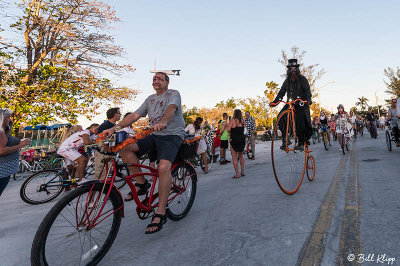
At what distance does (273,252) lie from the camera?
224 centimetres

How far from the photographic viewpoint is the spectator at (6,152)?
3.28m

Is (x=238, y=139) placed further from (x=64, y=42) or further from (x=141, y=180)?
(x=64, y=42)

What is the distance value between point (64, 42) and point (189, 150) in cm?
1274

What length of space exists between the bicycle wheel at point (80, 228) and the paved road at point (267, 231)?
0.63ft

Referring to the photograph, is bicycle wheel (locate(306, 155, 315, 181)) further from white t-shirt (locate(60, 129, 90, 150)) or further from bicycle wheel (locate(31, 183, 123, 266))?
white t-shirt (locate(60, 129, 90, 150))

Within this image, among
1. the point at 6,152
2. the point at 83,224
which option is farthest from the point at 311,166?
the point at 6,152

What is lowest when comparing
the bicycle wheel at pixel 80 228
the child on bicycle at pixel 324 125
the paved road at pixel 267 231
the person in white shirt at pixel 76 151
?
the paved road at pixel 267 231

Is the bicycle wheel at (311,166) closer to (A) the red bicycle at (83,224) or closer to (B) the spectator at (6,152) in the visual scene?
(A) the red bicycle at (83,224)

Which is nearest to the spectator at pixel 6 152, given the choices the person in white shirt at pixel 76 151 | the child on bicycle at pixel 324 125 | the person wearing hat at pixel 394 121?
the person in white shirt at pixel 76 151

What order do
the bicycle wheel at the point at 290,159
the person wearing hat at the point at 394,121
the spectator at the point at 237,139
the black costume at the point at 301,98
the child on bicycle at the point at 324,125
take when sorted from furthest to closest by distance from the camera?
the child on bicycle at the point at 324,125
the person wearing hat at the point at 394,121
the spectator at the point at 237,139
the black costume at the point at 301,98
the bicycle wheel at the point at 290,159

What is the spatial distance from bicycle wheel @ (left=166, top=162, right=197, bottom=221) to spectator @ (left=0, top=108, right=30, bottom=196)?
6.93 feet

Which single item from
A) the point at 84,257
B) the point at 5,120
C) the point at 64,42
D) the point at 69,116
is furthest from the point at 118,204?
the point at 64,42

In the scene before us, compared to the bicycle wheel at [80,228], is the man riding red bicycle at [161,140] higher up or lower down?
higher up

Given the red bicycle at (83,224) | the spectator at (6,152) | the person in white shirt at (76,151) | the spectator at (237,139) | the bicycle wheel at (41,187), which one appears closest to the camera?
the red bicycle at (83,224)
